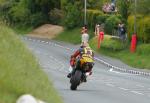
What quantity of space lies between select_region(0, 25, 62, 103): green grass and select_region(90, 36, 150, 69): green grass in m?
30.2

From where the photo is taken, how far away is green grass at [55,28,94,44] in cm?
6594

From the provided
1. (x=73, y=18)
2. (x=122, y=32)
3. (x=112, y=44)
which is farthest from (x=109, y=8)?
(x=112, y=44)

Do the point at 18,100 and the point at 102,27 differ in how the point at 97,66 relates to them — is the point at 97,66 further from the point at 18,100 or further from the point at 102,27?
the point at 18,100

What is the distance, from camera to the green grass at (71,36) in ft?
216

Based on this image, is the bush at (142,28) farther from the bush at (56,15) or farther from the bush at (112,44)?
the bush at (56,15)

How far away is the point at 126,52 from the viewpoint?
5081 centimetres

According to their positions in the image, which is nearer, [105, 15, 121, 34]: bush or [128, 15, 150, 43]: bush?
[128, 15, 150, 43]: bush

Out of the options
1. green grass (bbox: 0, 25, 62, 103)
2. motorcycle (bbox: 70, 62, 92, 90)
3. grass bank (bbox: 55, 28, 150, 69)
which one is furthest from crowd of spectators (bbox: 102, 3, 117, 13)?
green grass (bbox: 0, 25, 62, 103)

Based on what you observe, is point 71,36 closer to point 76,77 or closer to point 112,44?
point 112,44

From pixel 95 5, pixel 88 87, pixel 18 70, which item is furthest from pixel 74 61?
pixel 95 5

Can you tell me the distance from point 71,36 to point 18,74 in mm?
57831

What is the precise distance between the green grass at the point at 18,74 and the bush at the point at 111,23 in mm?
47012

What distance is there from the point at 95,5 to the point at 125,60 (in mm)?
24990

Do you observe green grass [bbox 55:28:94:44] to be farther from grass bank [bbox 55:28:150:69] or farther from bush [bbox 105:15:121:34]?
grass bank [bbox 55:28:150:69]
